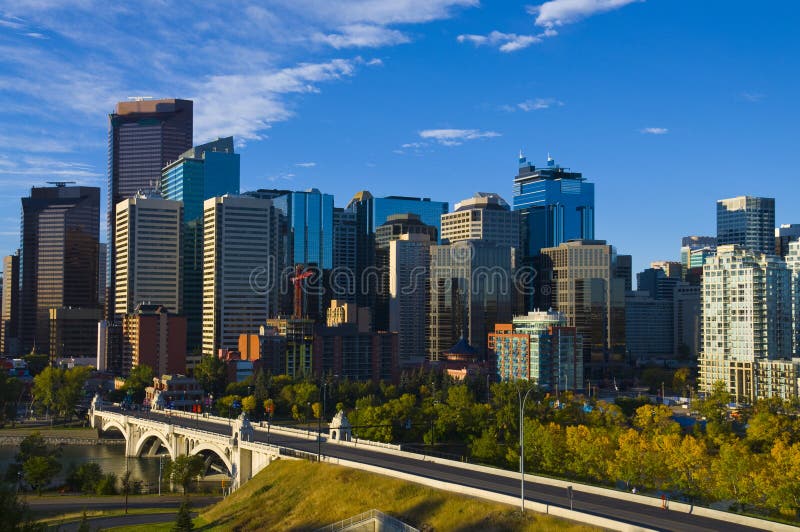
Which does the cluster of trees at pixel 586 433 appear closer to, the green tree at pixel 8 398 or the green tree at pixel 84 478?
the green tree at pixel 84 478

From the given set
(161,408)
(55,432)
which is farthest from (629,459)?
(55,432)

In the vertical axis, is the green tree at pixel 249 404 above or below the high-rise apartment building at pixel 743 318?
below

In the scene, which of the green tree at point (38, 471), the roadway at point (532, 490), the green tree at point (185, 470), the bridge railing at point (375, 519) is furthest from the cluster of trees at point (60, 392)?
the bridge railing at point (375, 519)

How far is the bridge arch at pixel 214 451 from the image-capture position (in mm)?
109062

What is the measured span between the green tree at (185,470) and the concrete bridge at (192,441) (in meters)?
2.92

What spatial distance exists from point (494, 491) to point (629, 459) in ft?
80.2

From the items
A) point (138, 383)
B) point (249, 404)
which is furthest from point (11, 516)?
point (138, 383)

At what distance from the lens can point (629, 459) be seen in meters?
92.1

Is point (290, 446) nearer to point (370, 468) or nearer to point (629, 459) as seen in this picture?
point (370, 468)

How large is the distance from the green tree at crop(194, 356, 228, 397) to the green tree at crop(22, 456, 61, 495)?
3303 inches

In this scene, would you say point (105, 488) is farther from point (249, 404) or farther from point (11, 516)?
point (249, 404)

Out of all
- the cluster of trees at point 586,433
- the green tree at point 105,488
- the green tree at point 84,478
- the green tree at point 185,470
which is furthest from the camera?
the green tree at point 185,470

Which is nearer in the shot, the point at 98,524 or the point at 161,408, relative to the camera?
the point at 98,524

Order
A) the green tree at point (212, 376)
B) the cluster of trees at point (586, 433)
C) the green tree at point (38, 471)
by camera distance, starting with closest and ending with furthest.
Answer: the cluster of trees at point (586, 433), the green tree at point (38, 471), the green tree at point (212, 376)
